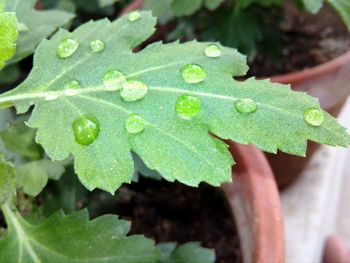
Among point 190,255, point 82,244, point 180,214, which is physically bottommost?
point 180,214

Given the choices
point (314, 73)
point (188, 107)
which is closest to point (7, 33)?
point (188, 107)

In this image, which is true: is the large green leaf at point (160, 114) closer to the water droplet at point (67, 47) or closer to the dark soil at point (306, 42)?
the water droplet at point (67, 47)

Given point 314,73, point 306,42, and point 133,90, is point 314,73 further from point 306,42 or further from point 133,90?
point 133,90

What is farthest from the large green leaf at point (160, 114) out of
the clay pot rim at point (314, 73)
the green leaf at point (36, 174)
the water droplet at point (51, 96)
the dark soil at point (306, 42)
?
the dark soil at point (306, 42)

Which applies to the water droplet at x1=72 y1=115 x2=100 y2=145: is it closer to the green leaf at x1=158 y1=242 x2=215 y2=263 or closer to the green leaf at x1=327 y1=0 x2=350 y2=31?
the green leaf at x1=158 y1=242 x2=215 y2=263

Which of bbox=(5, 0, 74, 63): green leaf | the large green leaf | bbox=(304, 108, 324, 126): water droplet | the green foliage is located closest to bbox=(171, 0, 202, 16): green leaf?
the green foliage

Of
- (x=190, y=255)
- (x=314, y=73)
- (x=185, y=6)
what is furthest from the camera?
(x=314, y=73)

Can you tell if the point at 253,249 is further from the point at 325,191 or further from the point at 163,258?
the point at 325,191

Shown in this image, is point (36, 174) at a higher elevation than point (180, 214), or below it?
higher
